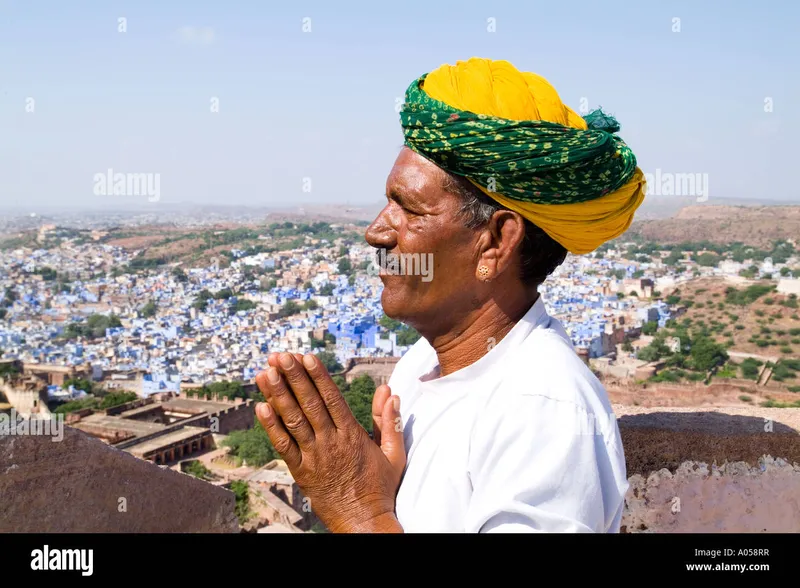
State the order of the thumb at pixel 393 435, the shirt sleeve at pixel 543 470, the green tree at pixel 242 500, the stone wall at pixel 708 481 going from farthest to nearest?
the green tree at pixel 242 500, the stone wall at pixel 708 481, the thumb at pixel 393 435, the shirt sleeve at pixel 543 470

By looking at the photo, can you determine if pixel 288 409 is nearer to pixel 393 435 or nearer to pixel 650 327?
pixel 393 435

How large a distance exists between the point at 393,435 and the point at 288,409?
0.21m

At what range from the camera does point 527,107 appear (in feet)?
3.95

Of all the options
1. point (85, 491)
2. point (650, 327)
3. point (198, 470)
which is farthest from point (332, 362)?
point (85, 491)

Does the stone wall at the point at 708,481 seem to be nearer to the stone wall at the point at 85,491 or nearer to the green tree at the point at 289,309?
the stone wall at the point at 85,491

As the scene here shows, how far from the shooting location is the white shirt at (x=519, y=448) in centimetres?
97

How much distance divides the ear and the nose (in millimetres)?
158

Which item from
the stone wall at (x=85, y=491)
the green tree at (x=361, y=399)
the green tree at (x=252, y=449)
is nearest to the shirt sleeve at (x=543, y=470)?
the stone wall at (x=85, y=491)

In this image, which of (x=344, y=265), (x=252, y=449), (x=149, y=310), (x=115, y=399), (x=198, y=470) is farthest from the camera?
(x=344, y=265)

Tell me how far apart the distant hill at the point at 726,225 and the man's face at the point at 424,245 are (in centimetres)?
3819

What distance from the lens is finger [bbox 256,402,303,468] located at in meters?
1.11

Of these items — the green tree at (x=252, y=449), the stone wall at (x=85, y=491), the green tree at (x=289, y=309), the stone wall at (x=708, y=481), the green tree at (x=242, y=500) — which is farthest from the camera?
the green tree at (x=289, y=309)

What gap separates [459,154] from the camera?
1188 mm
